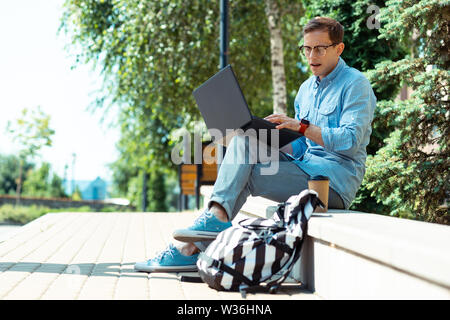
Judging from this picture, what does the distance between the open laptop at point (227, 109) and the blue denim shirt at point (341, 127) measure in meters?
0.26

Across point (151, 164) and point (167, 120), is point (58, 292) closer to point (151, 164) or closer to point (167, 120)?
point (167, 120)

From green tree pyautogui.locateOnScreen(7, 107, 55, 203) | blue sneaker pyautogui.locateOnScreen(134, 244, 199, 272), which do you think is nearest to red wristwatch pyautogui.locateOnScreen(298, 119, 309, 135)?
blue sneaker pyautogui.locateOnScreen(134, 244, 199, 272)

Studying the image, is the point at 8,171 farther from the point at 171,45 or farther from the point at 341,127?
the point at 341,127

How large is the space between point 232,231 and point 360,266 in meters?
0.89

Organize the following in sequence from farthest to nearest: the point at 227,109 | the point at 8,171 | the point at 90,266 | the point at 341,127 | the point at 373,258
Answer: the point at 8,171 → the point at 90,266 → the point at 227,109 → the point at 341,127 → the point at 373,258

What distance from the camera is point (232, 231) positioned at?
3533 mm

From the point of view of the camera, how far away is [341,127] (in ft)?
12.8

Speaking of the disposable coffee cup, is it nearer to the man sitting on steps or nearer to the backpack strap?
the man sitting on steps

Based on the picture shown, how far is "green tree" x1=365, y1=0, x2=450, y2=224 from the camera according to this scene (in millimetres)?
5801

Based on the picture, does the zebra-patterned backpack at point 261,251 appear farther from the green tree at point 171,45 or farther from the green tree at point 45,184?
the green tree at point 45,184

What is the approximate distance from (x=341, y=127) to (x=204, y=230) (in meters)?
1.16

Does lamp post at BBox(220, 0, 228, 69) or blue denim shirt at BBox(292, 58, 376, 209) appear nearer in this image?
blue denim shirt at BBox(292, 58, 376, 209)

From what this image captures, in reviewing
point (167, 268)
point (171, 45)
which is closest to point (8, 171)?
point (171, 45)
